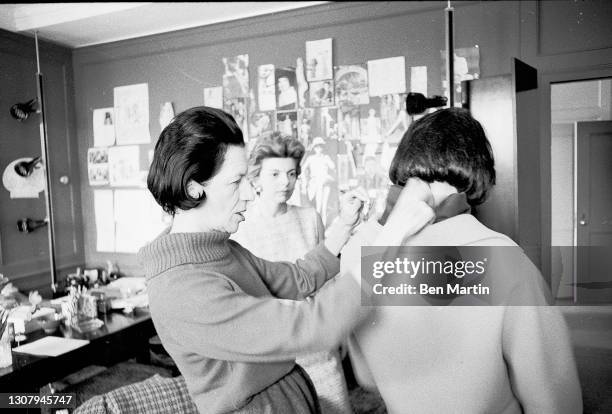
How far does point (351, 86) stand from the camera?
6.82 feet

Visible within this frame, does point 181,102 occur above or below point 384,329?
above

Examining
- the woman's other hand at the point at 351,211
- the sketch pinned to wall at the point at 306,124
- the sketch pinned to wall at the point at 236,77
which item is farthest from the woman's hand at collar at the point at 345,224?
the sketch pinned to wall at the point at 306,124

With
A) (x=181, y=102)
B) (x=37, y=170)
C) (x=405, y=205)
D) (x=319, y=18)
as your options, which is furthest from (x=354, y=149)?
(x=405, y=205)

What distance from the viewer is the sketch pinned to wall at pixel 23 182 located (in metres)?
0.96

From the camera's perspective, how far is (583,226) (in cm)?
67

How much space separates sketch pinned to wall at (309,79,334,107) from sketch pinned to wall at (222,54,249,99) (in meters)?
0.32

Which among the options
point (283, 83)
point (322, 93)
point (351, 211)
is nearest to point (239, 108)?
point (283, 83)

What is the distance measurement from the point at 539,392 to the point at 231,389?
42 centimetres

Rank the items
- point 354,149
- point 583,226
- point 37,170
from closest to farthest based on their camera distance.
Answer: point 583,226, point 37,170, point 354,149

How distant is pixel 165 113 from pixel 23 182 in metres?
0.42

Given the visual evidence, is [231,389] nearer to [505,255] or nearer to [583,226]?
[505,255]

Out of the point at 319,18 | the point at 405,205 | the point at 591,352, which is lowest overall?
the point at 591,352

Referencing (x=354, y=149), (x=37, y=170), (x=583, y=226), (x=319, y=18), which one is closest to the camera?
(x=583, y=226)

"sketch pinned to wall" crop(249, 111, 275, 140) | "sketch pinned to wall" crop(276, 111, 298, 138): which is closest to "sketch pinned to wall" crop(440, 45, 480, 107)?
"sketch pinned to wall" crop(276, 111, 298, 138)
